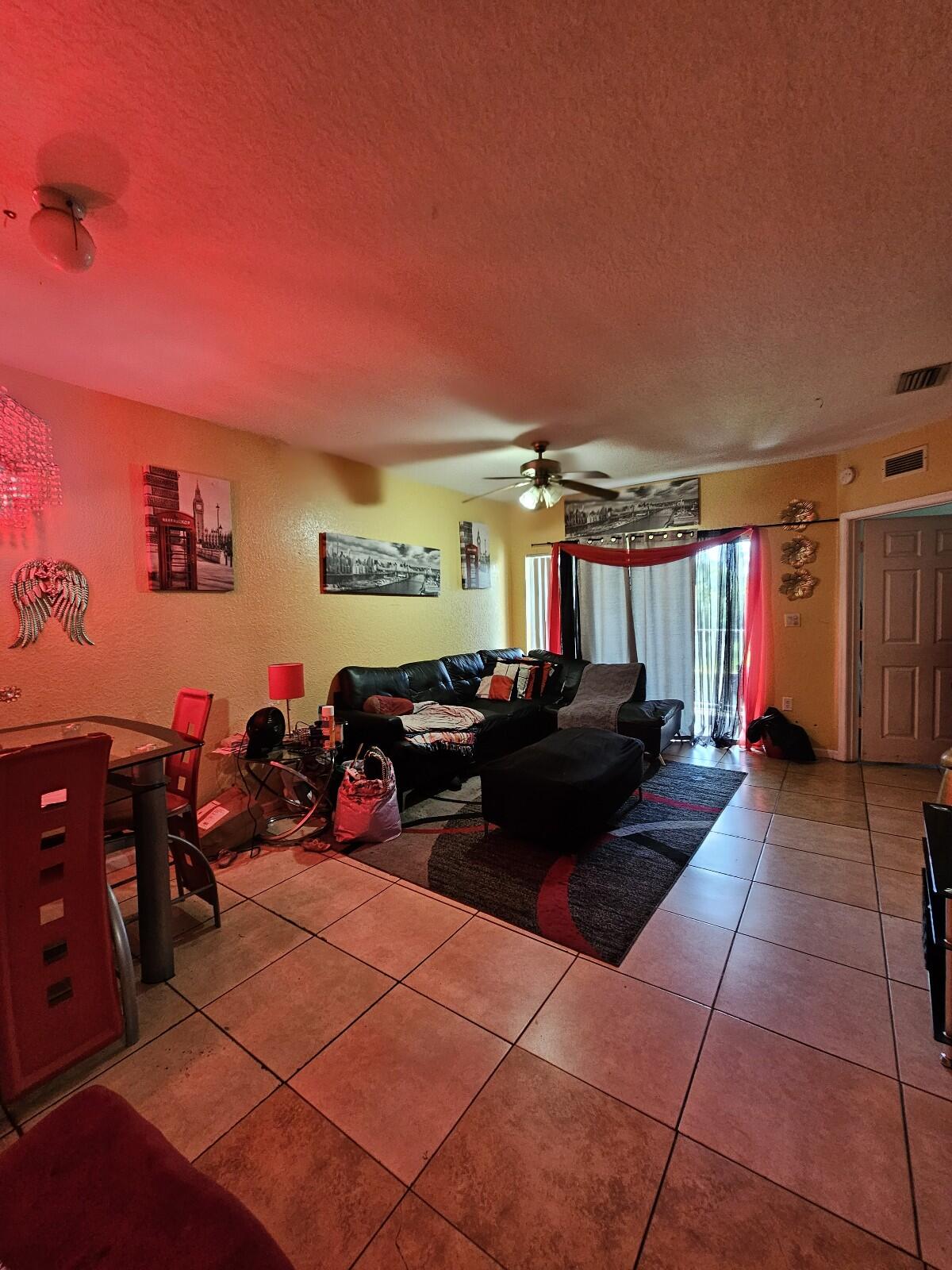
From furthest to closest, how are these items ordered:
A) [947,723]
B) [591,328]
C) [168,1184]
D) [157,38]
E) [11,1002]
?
[947,723] < [591,328] < [11,1002] < [157,38] < [168,1184]

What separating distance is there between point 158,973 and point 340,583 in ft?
9.66

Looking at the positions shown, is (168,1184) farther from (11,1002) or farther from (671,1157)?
(671,1157)

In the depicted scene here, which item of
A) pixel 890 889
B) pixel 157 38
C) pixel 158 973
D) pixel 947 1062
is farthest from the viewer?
pixel 890 889

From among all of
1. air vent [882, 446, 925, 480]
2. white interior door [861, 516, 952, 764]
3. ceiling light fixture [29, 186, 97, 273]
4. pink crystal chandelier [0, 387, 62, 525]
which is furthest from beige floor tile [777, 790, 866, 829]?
pink crystal chandelier [0, 387, 62, 525]

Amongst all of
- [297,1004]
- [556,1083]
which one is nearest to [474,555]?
[297,1004]

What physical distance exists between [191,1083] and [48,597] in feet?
8.08

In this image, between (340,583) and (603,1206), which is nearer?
(603,1206)

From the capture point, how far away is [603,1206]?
1.19m

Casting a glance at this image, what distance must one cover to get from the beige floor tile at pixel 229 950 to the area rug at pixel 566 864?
0.66 metres

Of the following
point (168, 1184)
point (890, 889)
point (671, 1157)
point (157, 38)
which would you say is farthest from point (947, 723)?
point (157, 38)

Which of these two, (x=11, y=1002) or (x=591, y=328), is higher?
(x=591, y=328)

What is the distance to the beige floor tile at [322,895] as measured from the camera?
2320 millimetres

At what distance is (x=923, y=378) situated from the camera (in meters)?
2.83

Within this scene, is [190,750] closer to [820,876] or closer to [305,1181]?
[305,1181]
